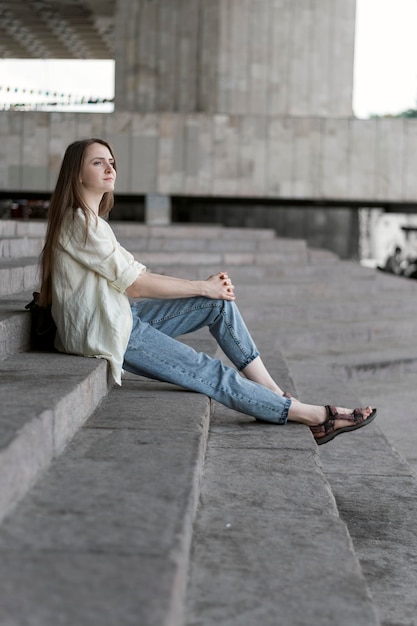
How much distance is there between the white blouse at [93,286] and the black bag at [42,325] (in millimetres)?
147

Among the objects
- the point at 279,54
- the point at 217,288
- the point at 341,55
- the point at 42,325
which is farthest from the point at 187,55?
the point at 42,325

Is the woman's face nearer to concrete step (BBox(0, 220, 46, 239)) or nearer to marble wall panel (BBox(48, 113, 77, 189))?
concrete step (BBox(0, 220, 46, 239))

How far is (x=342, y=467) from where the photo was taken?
444cm

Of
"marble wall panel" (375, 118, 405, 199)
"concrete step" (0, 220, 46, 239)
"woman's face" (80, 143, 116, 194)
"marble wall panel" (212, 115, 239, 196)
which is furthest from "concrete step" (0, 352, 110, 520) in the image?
"marble wall panel" (375, 118, 405, 199)

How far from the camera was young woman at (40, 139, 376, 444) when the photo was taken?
3.83 metres

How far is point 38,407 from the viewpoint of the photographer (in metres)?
2.81

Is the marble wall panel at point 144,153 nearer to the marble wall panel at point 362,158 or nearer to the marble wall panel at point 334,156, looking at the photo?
the marble wall panel at point 334,156

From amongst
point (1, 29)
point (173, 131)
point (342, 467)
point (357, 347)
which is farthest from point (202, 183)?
point (1, 29)

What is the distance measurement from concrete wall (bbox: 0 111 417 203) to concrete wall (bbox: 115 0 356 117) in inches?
72.6

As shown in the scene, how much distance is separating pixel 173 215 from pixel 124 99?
12.1ft

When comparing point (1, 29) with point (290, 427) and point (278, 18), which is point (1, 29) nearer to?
point (278, 18)

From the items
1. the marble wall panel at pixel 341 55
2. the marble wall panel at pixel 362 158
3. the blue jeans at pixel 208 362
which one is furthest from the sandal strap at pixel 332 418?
the marble wall panel at pixel 341 55

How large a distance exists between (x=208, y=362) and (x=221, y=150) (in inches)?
500

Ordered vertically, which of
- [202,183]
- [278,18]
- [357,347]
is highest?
[278,18]
